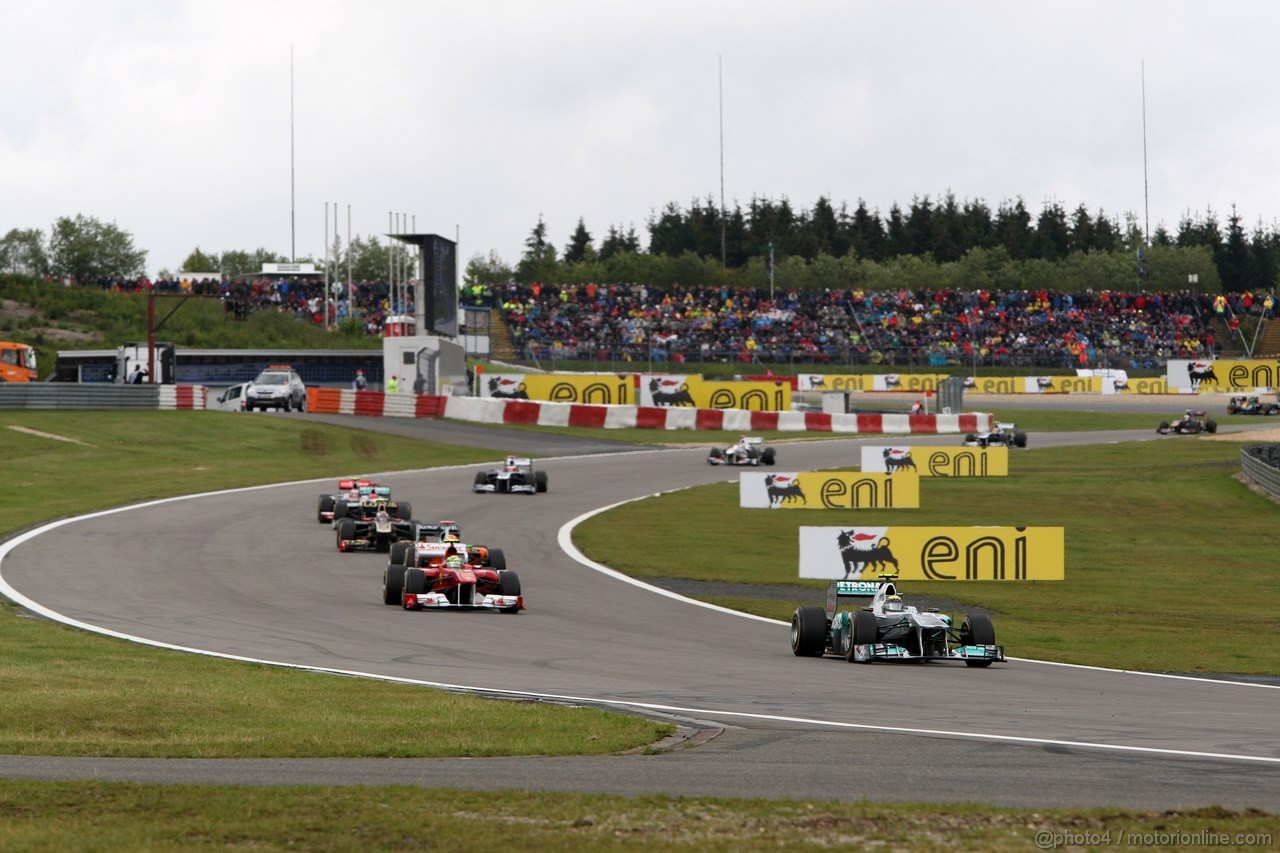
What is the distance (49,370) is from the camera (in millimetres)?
84375

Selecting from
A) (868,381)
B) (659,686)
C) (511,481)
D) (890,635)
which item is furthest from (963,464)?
(868,381)

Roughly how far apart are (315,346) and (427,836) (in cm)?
8678

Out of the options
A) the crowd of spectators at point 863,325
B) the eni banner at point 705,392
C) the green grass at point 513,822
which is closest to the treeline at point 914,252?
the crowd of spectators at point 863,325

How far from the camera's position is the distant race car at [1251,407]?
81600 millimetres

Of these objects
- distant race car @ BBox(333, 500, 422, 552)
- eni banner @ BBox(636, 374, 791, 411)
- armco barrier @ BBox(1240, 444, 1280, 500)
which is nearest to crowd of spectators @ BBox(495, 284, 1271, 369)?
eni banner @ BBox(636, 374, 791, 411)

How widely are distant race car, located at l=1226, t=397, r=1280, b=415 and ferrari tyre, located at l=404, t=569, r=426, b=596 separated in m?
66.8

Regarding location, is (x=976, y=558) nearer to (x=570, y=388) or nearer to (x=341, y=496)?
(x=341, y=496)

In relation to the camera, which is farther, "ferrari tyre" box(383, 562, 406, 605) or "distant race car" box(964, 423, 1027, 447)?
"distant race car" box(964, 423, 1027, 447)

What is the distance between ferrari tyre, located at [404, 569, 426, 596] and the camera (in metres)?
23.5

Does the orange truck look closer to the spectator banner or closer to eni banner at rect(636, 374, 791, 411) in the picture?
eni banner at rect(636, 374, 791, 411)

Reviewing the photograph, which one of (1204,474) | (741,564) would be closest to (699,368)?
(1204,474)

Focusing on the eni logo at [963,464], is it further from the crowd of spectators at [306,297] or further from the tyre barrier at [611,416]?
the crowd of spectators at [306,297]

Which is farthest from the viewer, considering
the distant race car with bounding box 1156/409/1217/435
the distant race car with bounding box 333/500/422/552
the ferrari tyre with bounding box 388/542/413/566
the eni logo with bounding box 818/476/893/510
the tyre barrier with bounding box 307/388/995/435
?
the distant race car with bounding box 1156/409/1217/435

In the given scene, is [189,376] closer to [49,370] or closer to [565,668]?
[49,370]
